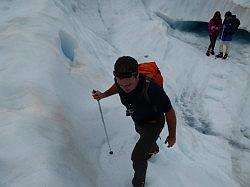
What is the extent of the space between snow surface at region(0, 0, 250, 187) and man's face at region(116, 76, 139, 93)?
1.20m

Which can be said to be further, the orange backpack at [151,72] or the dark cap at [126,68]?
the orange backpack at [151,72]

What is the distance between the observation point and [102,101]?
700 centimetres

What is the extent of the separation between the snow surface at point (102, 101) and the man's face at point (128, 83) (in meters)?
1.20

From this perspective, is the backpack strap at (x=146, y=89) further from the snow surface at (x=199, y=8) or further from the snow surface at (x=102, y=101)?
the snow surface at (x=199, y=8)

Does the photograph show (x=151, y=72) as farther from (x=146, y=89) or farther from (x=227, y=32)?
(x=227, y=32)

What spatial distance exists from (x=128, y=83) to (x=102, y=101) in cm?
298

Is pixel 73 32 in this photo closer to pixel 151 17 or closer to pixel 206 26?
pixel 151 17

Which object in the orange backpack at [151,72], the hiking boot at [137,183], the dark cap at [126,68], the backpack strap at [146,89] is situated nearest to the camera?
the dark cap at [126,68]

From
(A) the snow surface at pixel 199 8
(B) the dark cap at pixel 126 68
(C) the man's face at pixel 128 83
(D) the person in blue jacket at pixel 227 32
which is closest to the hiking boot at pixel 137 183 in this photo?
(C) the man's face at pixel 128 83

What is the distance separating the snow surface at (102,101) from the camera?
488 centimetres

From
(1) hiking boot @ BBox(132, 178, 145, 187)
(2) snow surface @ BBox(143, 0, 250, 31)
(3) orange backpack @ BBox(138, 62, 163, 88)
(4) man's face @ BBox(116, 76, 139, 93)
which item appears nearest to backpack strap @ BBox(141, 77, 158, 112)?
(4) man's face @ BBox(116, 76, 139, 93)

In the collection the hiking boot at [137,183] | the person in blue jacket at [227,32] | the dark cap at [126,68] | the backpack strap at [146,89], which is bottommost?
the hiking boot at [137,183]

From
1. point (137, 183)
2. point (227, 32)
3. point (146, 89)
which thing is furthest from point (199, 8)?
point (146, 89)

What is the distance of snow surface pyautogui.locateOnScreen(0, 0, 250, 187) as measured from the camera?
192 inches
